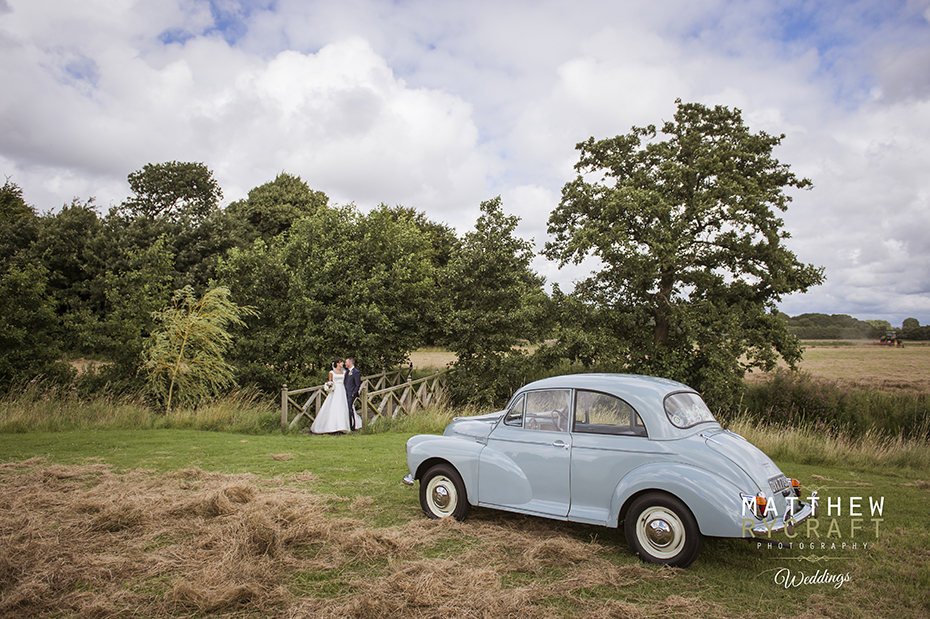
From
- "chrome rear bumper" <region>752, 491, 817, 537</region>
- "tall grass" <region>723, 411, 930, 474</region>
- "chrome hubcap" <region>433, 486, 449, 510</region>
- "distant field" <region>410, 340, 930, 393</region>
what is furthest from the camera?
"distant field" <region>410, 340, 930, 393</region>

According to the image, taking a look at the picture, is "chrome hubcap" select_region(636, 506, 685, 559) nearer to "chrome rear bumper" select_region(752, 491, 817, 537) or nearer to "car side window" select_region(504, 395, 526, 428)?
"chrome rear bumper" select_region(752, 491, 817, 537)

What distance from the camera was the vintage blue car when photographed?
482cm

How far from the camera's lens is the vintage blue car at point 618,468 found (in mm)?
4816

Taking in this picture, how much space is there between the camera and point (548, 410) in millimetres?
5973

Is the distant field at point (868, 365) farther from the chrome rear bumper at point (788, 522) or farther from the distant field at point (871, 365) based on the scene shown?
the chrome rear bumper at point (788, 522)

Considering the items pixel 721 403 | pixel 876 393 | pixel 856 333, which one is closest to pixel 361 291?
pixel 721 403

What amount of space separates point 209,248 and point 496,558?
→ 3117 cm

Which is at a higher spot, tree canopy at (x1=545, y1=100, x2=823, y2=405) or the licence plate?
tree canopy at (x1=545, y1=100, x2=823, y2=405)

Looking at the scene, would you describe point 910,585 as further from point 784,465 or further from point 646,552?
point 784,465

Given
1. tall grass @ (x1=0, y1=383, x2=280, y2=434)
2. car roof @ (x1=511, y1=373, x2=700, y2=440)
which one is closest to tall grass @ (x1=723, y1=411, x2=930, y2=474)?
car roof @ (x1=511, y1=373, x2=700, y2=440)

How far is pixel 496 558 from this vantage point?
5.20 meters

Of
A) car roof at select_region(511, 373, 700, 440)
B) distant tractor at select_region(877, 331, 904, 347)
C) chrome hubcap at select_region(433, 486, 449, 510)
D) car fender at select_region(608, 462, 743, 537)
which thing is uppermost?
distant tractor at select_region(877, 331, 904, 347)

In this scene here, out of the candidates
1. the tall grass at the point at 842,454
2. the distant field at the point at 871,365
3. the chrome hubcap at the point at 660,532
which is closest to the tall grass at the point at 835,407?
the distant field at the point at 871,365

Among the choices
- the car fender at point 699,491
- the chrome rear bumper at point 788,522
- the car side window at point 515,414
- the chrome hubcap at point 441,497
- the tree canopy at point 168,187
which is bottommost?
the chrome hubcap at point 441,497
